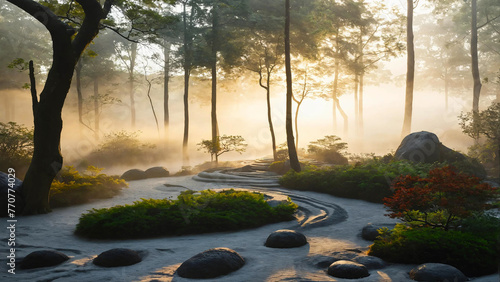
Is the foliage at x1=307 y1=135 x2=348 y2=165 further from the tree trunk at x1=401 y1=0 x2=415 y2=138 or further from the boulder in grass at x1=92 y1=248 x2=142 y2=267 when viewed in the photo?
the boulder in grass at x1=92 y1=248 x2=142 y2=267

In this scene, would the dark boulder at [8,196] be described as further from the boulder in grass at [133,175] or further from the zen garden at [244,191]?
the boulder in grass at [133,175]

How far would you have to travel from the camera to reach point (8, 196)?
33.0 ft

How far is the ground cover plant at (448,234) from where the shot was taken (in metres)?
5.88

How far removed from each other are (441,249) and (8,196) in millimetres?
9976

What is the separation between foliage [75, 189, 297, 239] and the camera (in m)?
8.34

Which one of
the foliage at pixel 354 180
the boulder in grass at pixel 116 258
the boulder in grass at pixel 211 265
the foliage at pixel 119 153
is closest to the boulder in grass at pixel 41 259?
the boulder in grass at pixel 116 258

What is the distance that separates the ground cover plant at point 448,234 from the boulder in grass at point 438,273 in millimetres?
500

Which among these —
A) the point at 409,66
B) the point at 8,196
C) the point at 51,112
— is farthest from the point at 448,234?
the point at 409,66

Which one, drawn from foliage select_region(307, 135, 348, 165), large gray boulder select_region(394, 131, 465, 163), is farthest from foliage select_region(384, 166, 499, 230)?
foliage select_region(307, 135, 348, 165)

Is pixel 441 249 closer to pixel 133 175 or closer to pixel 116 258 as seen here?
pixel 116 258

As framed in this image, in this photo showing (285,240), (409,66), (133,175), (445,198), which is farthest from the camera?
(409,66)

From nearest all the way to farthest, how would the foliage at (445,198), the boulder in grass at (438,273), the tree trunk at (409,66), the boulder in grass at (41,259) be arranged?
the boulder in grass at (438,273)
the boulder in grass at (41,259)
the foliage at (445,198)
the tree trunk at (409,66)

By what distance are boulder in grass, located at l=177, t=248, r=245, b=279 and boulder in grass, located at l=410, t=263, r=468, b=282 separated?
8.52 feet

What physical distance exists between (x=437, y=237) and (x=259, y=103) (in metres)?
57.2
